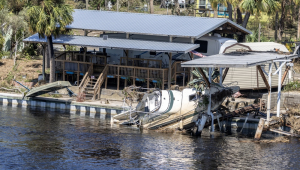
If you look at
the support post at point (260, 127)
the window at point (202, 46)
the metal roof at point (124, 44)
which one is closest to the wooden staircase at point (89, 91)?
the metal roof at point (124, 44)

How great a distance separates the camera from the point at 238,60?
3033 cm

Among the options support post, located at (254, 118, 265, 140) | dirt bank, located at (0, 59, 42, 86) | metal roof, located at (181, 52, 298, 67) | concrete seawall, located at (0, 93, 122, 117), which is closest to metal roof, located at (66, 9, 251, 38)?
dirt bank, located at (0, 59, 42, 86)

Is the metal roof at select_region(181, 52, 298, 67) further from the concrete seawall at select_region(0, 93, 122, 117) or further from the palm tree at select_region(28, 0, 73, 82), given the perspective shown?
the palm tree at select_region(28, 0, 73, 82)

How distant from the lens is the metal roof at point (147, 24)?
4088cm

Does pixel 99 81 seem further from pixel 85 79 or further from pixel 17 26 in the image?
pixel 17 26

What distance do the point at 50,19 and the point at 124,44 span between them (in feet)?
20.9

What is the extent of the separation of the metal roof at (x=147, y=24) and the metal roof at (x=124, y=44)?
0.83m

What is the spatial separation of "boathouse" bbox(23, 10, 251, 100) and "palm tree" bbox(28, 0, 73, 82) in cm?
119

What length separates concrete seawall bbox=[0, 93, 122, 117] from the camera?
37.3 meters

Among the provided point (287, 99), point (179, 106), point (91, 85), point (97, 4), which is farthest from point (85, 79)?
point (97, 4)

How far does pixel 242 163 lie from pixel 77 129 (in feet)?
38.4

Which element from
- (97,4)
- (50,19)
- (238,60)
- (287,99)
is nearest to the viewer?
(238,60)

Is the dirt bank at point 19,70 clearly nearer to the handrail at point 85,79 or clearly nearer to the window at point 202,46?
the handrail at point 85,79

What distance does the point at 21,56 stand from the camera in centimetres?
5272
